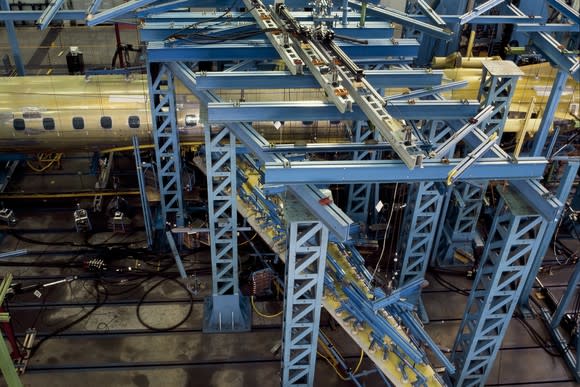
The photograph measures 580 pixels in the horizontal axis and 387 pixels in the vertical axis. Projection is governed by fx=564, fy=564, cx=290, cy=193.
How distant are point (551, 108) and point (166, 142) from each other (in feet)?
39.5

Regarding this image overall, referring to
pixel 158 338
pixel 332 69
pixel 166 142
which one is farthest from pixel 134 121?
pixel 332 69

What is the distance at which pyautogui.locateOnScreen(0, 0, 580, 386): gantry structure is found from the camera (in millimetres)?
10625

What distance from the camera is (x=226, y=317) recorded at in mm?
17016

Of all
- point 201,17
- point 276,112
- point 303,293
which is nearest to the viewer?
point 276,112

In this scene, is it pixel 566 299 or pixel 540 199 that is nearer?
pixel 540 199

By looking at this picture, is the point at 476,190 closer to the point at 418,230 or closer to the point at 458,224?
the point at 458,224

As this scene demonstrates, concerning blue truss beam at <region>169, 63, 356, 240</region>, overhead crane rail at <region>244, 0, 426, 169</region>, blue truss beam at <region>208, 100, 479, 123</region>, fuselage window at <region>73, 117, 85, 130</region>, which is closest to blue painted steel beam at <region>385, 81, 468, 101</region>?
overhead crane rail at <region>244, 0, 426, 169</region>

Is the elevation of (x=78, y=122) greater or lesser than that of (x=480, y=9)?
lesser

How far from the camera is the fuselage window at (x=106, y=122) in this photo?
20625mm

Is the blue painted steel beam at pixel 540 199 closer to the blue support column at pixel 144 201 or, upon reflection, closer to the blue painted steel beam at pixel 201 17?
the blue painted steel beam at pixel 201 17

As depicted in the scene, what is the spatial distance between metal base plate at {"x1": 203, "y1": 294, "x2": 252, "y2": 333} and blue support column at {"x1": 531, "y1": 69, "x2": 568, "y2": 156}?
34.3 ft

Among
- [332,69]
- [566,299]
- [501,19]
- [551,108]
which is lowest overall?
[566,299]

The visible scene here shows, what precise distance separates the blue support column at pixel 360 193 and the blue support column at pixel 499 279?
6.46 meters

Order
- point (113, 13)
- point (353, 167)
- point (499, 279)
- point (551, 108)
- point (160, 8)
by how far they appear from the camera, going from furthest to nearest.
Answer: point (551, 108)
point (160, 8)
point (113, 13)
point (499, 279)
point (353, 167)
